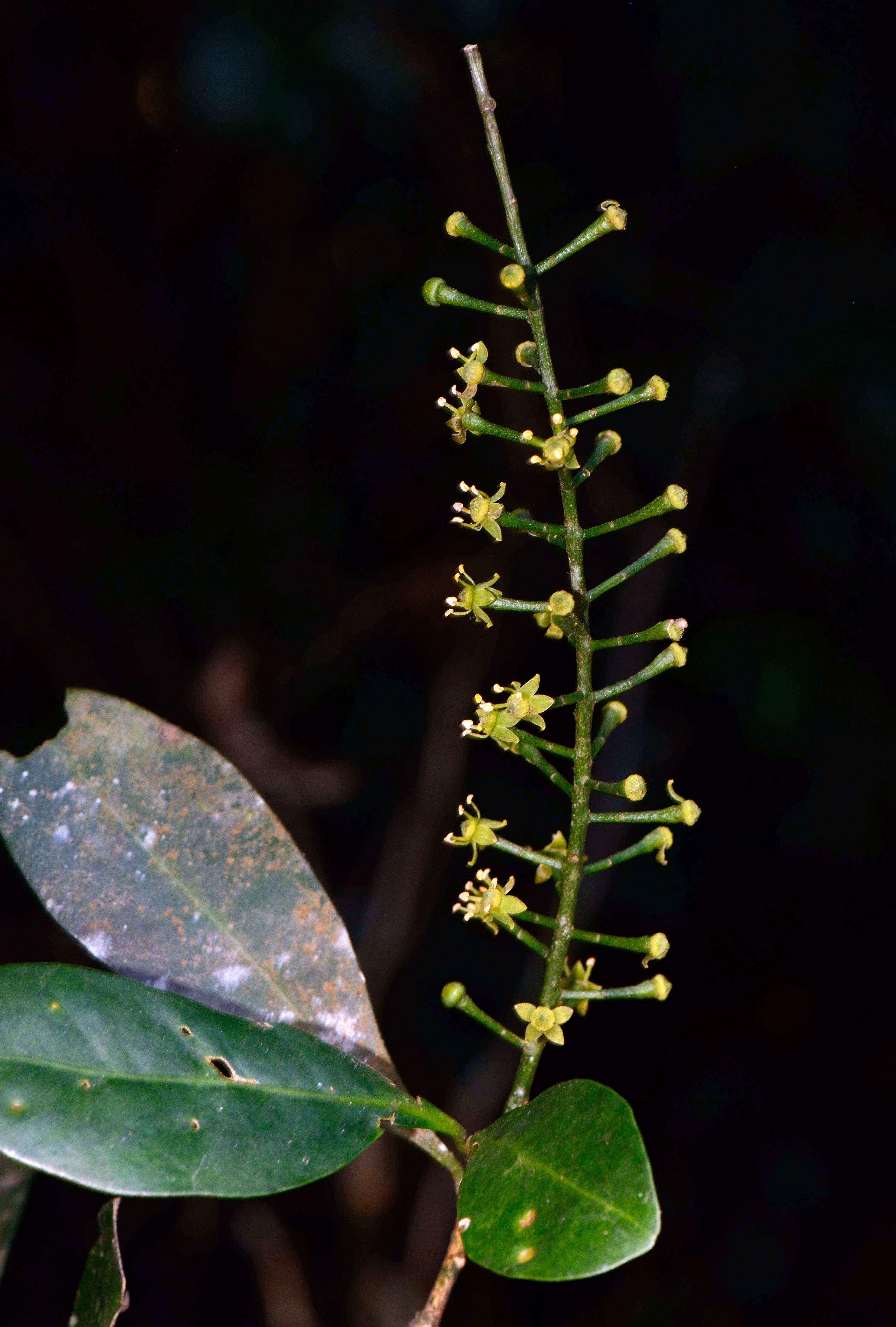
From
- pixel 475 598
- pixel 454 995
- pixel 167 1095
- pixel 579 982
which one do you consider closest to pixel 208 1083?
pixel 167 1095

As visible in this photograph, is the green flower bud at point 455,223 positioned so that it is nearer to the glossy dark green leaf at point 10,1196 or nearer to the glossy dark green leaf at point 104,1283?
the glossy dark green leaf at point 104,1283

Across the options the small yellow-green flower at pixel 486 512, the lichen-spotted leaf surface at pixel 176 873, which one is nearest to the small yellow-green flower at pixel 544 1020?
the lichen-spotted leaf surface at pixel 176 873

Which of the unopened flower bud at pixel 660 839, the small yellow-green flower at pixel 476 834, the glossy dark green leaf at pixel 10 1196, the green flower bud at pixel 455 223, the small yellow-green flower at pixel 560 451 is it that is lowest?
the glossy dark green leaf at pixel 10 1196

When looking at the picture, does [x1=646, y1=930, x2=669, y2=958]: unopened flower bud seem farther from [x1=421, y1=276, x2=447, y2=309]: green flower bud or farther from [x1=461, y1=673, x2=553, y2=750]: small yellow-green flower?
[x1=421, y1=276, x2=447, y2=309]: green flower bud

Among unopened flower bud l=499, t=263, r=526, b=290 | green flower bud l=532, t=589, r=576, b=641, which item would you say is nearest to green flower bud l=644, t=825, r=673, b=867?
green flower bud l=532, t=589, r=576, b=641

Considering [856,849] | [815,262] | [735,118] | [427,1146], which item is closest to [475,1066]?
[856,849]

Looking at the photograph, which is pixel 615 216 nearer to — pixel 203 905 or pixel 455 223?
pixel 455 223

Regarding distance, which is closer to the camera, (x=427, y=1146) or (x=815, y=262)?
(x=427, y=1146)

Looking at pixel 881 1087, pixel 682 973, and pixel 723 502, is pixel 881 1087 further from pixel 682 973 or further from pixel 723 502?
pixel 723 502
